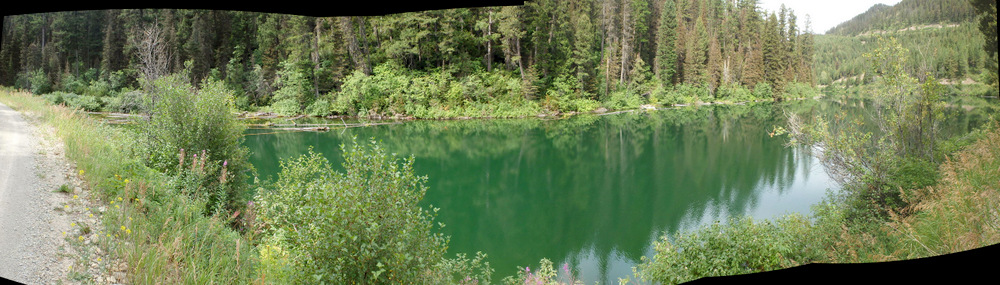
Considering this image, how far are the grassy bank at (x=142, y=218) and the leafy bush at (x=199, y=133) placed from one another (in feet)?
0.68

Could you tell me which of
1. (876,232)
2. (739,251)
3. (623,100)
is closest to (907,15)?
(876,232)

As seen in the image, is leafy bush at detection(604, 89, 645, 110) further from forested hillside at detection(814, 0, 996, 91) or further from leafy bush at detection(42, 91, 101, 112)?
leafy bush at detection(42, 91, 101, 112)

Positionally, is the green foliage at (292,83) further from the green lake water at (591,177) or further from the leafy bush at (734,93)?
the leafy bush at (734,93)

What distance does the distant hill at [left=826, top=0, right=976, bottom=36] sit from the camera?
6.97ft

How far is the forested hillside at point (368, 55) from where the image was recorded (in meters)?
2.20

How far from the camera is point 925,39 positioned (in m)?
2.67

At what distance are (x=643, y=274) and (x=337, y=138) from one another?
344 centimetres

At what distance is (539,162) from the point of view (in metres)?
10.8

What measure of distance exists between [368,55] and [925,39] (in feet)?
13.4

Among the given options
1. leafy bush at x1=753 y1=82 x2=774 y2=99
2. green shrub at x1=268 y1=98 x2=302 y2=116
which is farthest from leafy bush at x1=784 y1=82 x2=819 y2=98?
green shrub at x1=268 y1=98 x2=302 y2=116

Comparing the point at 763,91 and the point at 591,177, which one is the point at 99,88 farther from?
the point at 591,177

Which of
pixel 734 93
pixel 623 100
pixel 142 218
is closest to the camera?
pixel 142 218

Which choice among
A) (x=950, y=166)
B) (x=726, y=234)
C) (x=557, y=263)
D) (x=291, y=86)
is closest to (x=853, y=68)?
(x=950, y=166)

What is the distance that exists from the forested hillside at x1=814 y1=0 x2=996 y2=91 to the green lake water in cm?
33
